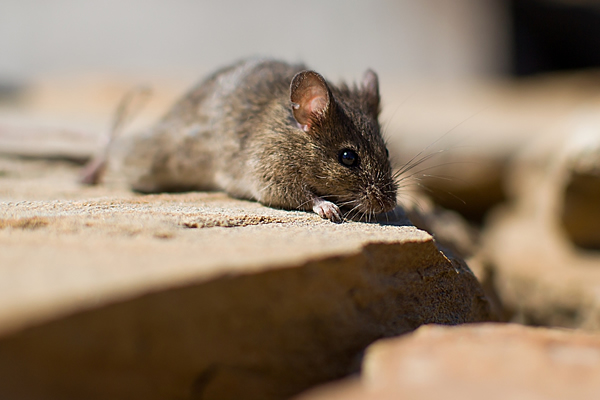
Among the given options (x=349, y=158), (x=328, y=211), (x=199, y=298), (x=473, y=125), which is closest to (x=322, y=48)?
(x=473, y=125)

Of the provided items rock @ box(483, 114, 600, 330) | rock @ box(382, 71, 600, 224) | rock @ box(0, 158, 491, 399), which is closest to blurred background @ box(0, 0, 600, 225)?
rock @ box(382, 71, 600, 224)

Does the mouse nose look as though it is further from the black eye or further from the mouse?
the black eye

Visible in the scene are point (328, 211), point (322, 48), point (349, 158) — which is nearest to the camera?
point (328, 211)

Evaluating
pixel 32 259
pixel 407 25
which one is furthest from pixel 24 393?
pixel 407 25

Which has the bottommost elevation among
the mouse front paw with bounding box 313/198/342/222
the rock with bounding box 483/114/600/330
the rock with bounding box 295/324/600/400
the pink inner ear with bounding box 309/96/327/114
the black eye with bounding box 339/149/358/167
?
the rock with bounding box 483/114/600/330

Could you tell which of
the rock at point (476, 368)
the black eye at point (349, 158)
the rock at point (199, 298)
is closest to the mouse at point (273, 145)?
the black eye at point (349, 158)

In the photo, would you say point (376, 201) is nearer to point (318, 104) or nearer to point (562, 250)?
point (318, 104)
